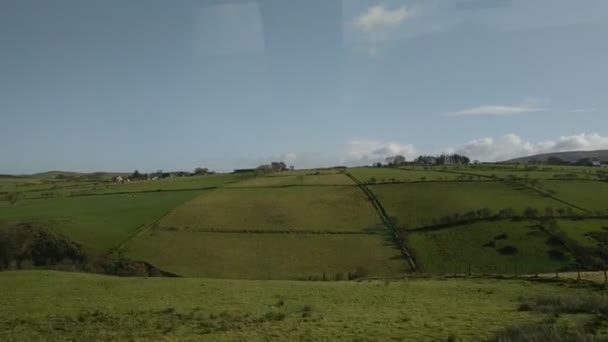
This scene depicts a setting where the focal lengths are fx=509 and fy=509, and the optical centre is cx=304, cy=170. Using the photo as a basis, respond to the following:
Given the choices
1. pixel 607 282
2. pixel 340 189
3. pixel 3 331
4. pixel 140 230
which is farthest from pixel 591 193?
pixel 3 331

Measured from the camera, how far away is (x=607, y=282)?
30719 mm

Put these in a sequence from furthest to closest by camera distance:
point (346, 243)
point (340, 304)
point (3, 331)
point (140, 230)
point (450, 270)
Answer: point (140, 230) < point (346, 243) < point (450, 270) < point (340, 304) < point (3, 331)

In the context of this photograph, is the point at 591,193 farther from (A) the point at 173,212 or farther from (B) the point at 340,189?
(A) the point at 173,212

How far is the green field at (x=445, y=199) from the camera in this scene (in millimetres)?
70562

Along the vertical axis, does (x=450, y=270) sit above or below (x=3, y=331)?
below

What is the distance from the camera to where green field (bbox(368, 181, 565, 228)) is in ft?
232

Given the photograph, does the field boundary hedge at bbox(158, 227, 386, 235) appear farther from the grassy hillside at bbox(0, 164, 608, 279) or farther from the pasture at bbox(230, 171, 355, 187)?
the pasture at bbox(230, 171, 355, 187)

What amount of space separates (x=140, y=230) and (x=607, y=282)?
53802mm

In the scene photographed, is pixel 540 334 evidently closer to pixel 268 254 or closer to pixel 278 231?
pixel 268 254

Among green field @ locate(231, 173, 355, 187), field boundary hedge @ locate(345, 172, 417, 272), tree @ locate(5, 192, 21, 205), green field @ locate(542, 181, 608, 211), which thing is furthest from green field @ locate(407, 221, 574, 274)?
tree @ locate(5, 192, 21, 205)

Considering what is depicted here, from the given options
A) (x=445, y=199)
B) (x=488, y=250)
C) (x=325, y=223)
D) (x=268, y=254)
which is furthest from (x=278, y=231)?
(x=445, y=199)

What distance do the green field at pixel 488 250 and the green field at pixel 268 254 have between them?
378cm

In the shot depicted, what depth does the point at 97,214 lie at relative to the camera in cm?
7656

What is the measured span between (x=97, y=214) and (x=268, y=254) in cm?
3299
